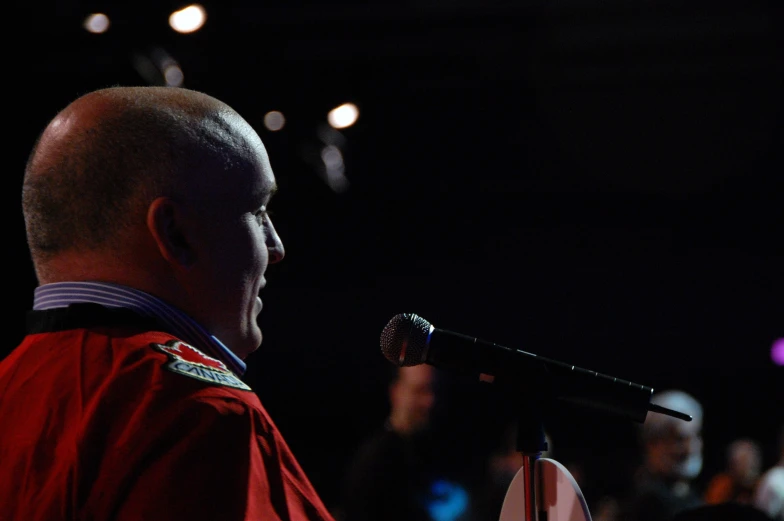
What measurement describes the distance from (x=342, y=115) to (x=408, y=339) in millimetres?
5218

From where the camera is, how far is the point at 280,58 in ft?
19.1

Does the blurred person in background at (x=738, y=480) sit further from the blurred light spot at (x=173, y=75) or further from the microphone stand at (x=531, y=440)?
the blurred light spot at (x=173, y=75)

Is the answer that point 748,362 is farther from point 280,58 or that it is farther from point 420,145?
point 280,58

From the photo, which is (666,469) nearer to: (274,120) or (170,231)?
(170,231)

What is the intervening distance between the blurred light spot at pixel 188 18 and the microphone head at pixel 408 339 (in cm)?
385

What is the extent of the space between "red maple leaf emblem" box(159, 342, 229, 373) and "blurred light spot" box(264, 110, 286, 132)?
17.1ft

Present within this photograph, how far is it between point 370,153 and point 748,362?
5.66 m

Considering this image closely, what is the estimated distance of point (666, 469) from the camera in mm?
3670

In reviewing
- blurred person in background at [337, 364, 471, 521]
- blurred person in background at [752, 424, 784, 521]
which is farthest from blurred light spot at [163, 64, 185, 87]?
blurred person in background at [752, 424, 784, 521]

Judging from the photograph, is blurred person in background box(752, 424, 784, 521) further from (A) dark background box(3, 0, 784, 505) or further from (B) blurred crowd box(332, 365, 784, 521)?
(A) dark background box(3, 0, 784, 505)

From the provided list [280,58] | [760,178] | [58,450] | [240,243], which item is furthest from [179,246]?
[760,178]

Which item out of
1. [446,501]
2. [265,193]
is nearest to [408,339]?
[265,193]

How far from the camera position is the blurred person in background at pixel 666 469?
3.54 metres

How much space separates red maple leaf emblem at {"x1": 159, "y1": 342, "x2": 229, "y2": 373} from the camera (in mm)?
888
